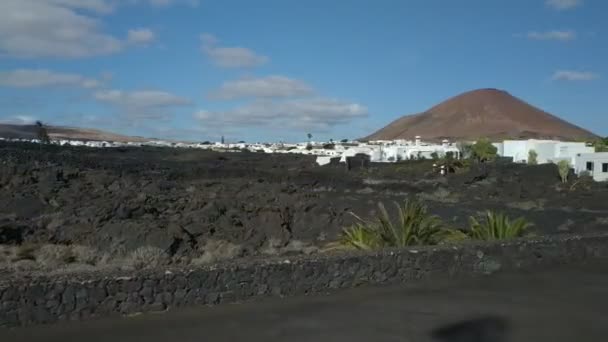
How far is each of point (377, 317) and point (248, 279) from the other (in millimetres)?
1721

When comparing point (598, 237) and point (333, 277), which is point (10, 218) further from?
point (598, 237)

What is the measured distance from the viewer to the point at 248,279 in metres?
8.29

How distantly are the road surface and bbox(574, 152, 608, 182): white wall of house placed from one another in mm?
50747

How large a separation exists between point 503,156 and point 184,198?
61226 millimetres

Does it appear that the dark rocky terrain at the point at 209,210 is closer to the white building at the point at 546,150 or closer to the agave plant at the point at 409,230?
the agave plant at the point at 409,230

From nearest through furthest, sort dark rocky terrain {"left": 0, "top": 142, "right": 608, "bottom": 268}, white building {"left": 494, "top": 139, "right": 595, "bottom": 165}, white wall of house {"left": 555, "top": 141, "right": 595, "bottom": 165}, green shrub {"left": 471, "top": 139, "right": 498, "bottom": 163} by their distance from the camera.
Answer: dark rocky terrain {"left": 0, "top": 142, "right": 608, "bottom": 268} < white wall of house {"left": 555, "top": 141, "right": 595, "bottom": 165} < white building {"left": 494, "top": 139, "right": 595, "bottom": 165} < green shrub {"left": 471, "top": 139, "right": 498, "bottom": 163}

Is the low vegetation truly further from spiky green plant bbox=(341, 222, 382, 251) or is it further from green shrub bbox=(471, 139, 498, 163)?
green shrub bbox=(471, 139, 498, 163)

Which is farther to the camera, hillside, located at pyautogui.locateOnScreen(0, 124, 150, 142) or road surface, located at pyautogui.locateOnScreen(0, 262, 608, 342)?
hillside, located at pyautogui.locateOnScreen(0, 124, 150, 142)

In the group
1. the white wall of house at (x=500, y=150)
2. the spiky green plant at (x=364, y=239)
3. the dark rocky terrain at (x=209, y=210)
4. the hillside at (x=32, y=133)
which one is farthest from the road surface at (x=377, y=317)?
the hillside at (x=32, y=133)

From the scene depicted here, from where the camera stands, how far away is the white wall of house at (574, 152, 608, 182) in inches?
2205

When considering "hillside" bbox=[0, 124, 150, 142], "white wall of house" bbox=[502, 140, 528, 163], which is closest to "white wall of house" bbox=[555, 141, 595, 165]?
"white wall of house" bbox=[502, 140, 528, 163]

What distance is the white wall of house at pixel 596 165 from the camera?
56.0m

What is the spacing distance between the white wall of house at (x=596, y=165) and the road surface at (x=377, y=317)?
50.7 metres

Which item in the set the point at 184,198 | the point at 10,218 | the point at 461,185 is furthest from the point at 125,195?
the point at 461,185
